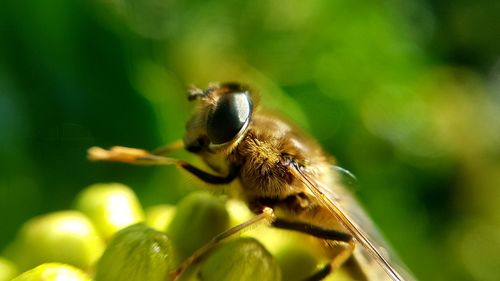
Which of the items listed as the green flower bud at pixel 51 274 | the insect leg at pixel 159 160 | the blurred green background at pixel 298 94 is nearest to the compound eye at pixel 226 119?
the insect leg at pixel 159 160

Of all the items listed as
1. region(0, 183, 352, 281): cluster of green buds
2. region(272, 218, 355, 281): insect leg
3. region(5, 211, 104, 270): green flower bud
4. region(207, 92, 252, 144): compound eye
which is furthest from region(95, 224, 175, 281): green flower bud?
region(272, 218, 355, 281): insect leg

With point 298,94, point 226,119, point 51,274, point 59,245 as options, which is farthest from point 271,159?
point 298,94

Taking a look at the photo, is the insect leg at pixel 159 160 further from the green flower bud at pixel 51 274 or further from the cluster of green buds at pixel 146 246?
the green flower bud at pixel 51 274

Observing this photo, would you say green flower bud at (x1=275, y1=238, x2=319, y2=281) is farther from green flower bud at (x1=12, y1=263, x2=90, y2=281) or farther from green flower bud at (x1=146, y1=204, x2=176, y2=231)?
green flower bud at (x1=12, y1=263, x2=90, y2=281)

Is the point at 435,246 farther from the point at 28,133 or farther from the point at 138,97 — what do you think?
the point at 28,133

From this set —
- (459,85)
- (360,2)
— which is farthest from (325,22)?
(459,85)

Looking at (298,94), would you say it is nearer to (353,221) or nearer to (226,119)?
(353,221)

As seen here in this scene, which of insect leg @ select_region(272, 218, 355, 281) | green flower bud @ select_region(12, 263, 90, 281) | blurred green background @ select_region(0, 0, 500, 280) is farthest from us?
blurred green background @ select_region(0, 0, 500, 280)
